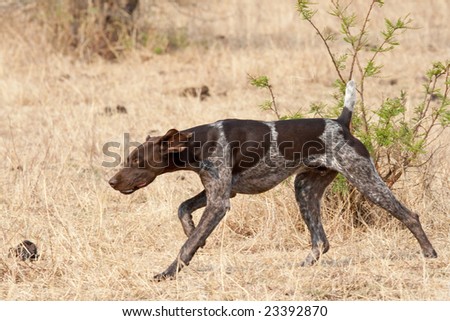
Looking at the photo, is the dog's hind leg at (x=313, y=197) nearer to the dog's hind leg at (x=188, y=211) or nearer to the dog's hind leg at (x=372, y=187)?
the dog's hind leg at (x=372, y=187)

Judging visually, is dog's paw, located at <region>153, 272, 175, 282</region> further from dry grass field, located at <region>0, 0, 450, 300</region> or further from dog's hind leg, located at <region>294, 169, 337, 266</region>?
dog's hind leg, located at <region>294, 169, 337, 266</region>

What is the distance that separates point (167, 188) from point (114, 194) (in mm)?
503

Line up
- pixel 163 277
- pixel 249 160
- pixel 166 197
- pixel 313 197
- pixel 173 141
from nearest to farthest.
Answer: pixel 163 277 < pixel 173 141 < pixel 249 160 < pixel 313 197 < pixel 166 197

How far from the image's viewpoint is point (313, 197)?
6.62 meters

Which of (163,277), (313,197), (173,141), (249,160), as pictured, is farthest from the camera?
(313,197)

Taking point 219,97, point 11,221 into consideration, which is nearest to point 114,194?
point 11,221

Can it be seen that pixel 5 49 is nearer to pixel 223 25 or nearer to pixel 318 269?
pixel 223 25

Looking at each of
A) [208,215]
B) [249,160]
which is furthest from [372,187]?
[208,215]

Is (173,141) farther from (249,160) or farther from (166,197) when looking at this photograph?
(166,197)

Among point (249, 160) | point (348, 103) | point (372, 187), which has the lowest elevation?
point (372, 187)

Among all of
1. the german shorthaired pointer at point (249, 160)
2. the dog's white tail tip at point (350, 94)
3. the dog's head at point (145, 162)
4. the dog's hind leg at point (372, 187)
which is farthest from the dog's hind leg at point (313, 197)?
the dog's head at point (145, 162)

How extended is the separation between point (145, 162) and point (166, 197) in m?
1.92

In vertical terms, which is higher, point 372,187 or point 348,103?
point 348,103

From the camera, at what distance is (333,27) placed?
16.5 m
